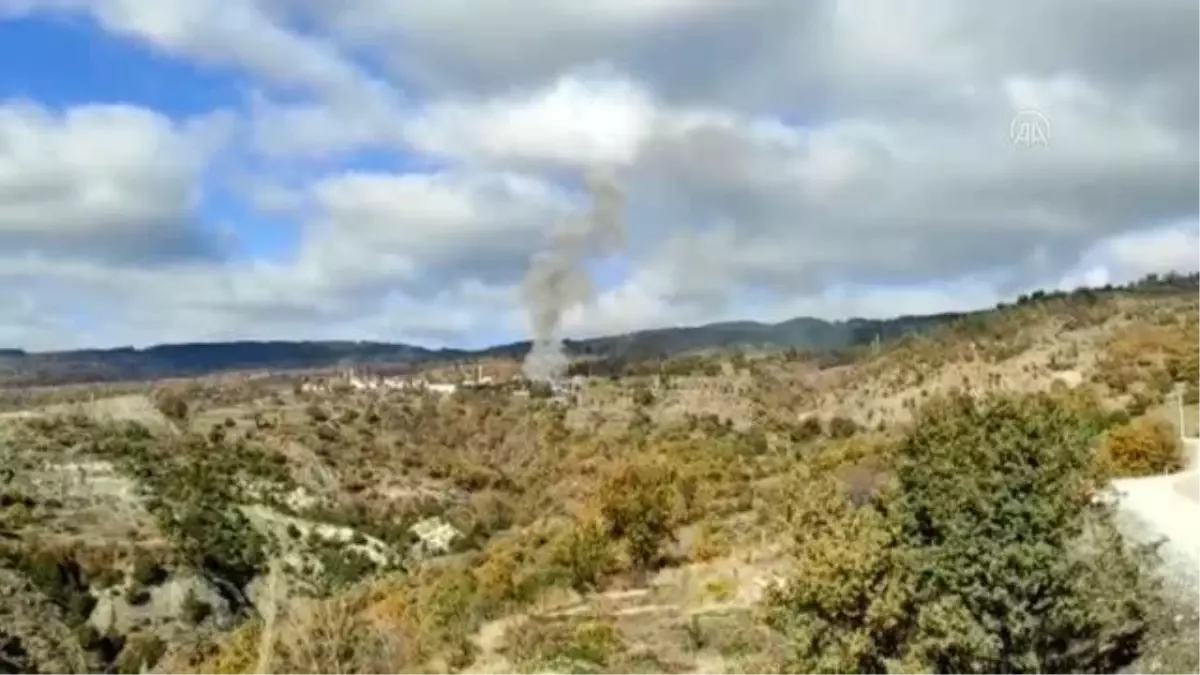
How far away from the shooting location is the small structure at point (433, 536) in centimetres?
7469

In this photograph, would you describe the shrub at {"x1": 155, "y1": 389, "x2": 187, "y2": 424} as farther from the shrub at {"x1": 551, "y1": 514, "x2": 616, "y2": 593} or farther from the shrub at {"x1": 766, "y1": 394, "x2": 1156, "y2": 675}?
the shrub at {"x1": 766, "y1": 394, "x2": 1156, "y2": 675}

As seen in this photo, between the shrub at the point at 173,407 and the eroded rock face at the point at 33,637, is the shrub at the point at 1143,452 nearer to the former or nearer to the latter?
the eroded rock face at the point at 33,637

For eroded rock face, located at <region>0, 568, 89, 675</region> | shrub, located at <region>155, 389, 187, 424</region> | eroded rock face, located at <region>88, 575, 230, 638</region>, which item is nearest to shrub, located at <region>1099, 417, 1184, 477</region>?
eroded rock face, located at <region>0, 568, 89, 675</region>

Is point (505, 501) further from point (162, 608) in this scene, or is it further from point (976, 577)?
point (976, 577)

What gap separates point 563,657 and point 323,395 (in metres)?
87.6

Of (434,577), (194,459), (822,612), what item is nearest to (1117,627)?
(822,612)

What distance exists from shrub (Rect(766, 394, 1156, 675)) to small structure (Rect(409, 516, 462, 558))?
56.9m

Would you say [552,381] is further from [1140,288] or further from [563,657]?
[563,657]

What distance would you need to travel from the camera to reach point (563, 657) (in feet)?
75.2

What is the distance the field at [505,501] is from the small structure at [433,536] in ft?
0.68

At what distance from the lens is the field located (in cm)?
2330

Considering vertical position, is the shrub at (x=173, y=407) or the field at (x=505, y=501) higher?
the shrub at (x=173, y=407)

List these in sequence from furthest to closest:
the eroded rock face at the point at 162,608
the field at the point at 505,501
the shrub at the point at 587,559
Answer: the eroded rock face at the point at 162,608 < the shrub at the point at 587,559 < the field at the point at 505,501

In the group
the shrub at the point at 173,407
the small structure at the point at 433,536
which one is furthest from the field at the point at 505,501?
the shrub at the point at 173,407
